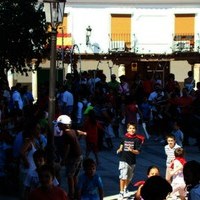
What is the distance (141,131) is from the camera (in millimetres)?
21203

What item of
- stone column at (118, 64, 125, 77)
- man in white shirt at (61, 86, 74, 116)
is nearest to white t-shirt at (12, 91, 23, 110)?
man in white shirt at (61, 86, 74, 116)

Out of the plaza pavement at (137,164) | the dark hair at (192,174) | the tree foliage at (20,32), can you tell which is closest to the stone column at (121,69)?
the tree foliage at (20,32)

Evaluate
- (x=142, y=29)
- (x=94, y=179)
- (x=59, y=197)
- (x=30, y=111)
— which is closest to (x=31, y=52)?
(x=30, y=111)

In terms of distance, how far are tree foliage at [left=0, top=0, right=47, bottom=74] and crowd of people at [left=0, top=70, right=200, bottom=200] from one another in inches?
51.3

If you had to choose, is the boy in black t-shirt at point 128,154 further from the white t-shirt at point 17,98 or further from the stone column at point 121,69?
the stone column at point 121,69

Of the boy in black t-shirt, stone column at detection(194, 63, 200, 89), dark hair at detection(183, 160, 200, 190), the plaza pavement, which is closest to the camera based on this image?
dark hair at detection(183, 160, 200, 190)

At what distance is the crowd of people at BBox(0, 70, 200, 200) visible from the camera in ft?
29.3

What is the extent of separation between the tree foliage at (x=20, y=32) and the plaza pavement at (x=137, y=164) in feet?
17.1

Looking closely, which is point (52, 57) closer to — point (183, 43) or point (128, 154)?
point (128, 154)

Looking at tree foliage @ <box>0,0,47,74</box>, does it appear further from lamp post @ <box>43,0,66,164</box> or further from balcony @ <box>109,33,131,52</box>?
balcony @ <box>109,33,131,52</box>

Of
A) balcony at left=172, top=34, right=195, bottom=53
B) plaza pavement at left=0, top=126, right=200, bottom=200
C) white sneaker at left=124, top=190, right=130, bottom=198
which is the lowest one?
plaza pavement at left=0, top=126, right=200, bottom=200

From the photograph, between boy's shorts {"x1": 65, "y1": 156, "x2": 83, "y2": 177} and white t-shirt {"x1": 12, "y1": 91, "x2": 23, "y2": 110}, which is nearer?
boy's shorts {"x1": 65, "y1": 156, "x2": 83, "y2": 177}

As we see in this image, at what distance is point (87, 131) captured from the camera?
46.6ft

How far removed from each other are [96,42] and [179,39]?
16.7 ft
